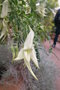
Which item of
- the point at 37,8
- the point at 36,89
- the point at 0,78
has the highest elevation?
the point at 37,8

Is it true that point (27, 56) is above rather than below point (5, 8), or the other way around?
below

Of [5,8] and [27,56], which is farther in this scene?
[5,8]

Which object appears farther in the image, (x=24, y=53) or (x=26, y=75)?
(x=26, y=75)

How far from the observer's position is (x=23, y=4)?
819mm

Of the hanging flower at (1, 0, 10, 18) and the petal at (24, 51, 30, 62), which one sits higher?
the hanging flower at (1, 0, 10, 18)

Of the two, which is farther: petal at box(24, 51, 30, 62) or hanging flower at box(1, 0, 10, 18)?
hanging flower at box(1, 0, 10, 18)

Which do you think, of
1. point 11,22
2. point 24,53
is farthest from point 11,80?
point 24,53

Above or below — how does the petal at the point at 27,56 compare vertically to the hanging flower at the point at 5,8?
below

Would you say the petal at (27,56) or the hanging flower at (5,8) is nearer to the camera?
the petal at (27,56)

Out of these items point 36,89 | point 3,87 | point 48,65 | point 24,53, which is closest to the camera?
point 24,53

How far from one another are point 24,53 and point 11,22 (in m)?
0.27

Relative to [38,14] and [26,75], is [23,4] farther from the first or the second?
[26,75]

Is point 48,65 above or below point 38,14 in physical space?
below

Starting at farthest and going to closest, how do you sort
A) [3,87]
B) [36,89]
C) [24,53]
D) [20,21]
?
[36,89] < [3,87] < [20,21] < [24,53]
